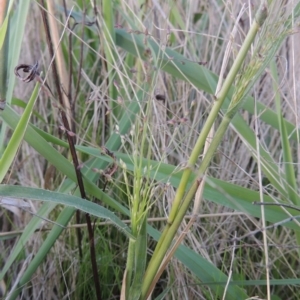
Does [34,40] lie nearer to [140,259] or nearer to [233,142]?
[233,142]

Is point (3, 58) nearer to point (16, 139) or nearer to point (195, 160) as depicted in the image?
point (16, 139)

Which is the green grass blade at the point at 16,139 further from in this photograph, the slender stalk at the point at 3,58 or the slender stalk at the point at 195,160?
the slender stalk at the point at 195,160

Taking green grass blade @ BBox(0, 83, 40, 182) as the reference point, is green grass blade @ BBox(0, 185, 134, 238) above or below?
below

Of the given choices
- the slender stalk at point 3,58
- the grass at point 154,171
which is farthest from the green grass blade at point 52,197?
the slender stalk at point 3,58

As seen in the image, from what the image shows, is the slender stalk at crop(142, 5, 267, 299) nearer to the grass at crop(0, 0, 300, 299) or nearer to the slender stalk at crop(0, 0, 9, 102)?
the grass at crop(0, 0, 300, 299)

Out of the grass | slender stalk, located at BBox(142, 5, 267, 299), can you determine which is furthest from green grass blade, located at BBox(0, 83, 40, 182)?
slender stalk, located at BBox(142, 5, 267, 299)

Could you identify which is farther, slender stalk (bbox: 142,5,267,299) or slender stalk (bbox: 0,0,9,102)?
slender stalk (bbox: 0,0,9,102)

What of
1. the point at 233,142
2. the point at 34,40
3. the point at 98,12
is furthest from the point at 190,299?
the point at 34,40

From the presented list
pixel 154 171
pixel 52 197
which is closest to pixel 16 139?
pixel 52 197
